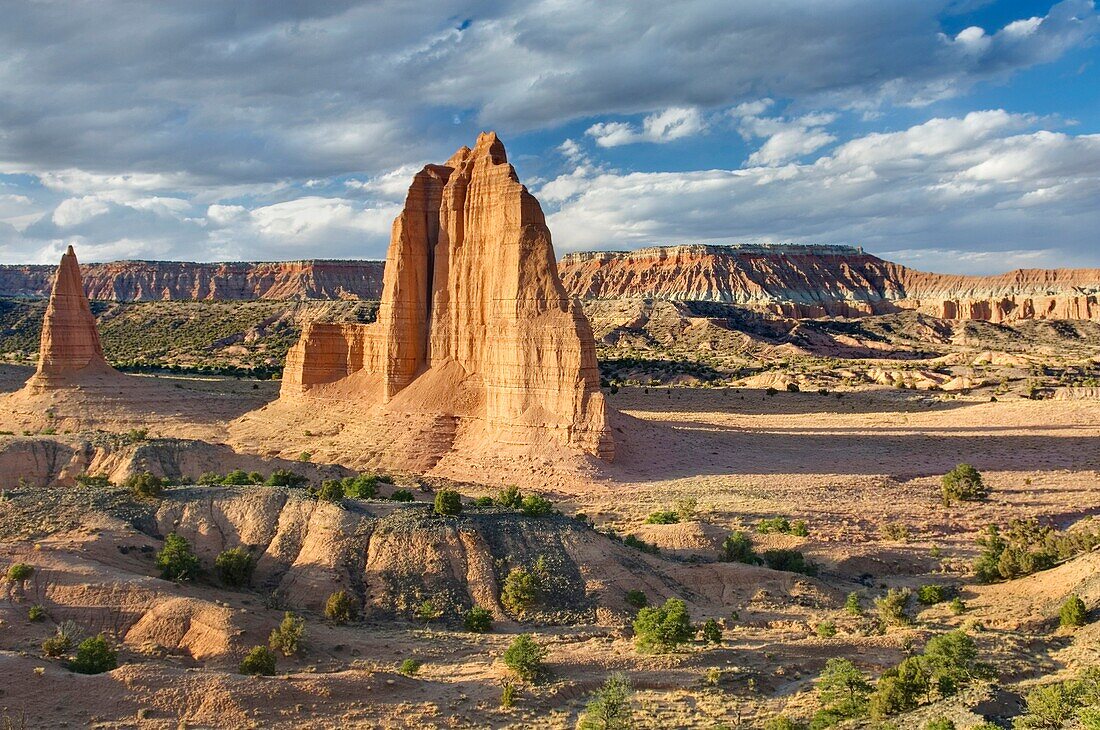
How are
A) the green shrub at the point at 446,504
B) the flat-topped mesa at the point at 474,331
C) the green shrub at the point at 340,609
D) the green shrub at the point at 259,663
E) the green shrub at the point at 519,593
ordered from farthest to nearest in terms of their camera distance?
1. the flat-topped mesa at the point at 474,331
2. the green shrub at the point at 446,504
3. the green shrub at the point at 519,593
4. the green shrub at the point at 340,609
5. the green shrub at the point at 259,663

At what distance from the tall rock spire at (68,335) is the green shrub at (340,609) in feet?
152

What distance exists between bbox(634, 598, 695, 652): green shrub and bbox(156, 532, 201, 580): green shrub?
12071mm

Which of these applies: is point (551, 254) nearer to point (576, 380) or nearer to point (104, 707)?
point (576, 380)

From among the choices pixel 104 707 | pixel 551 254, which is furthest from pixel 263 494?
pixel 551 254

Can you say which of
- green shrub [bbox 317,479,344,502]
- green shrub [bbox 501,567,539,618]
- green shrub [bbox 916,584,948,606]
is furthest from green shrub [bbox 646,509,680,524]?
green shrub [bbox 317,479,344,502]

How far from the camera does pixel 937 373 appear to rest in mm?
87750

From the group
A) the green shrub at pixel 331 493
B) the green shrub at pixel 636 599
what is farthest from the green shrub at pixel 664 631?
the green shrub at pixel 331 493

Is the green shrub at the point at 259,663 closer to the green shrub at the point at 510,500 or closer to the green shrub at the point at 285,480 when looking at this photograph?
the green shrub at the point at 510,500

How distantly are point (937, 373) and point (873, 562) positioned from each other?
6520 centimetres

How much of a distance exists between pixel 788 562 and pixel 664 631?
8.80 m

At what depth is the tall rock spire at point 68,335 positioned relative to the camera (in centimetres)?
5938

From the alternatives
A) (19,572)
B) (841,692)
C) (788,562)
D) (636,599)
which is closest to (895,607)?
(788,562)

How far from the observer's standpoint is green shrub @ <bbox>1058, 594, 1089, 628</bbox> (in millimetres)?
22812

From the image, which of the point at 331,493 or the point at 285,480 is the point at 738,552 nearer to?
the point at 331,493
